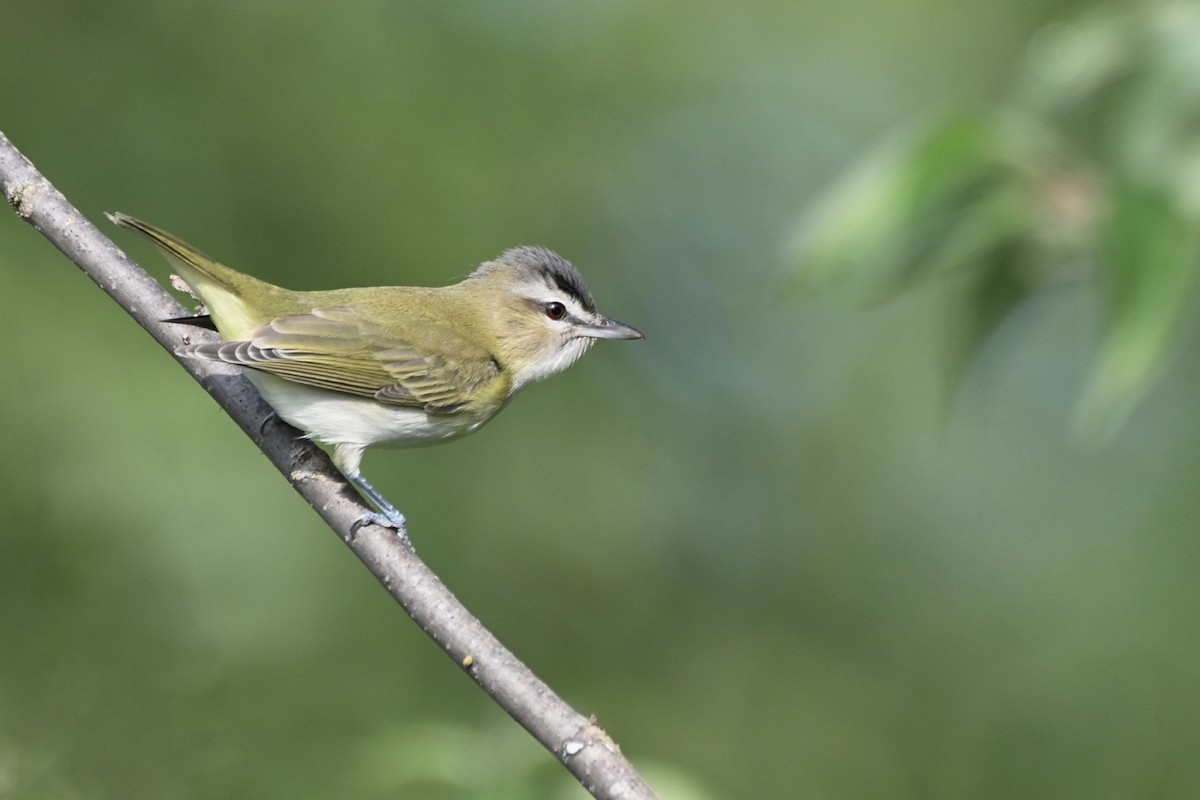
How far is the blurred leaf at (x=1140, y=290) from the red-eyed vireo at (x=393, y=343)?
158 cm

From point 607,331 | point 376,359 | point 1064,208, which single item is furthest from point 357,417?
point 1064,208

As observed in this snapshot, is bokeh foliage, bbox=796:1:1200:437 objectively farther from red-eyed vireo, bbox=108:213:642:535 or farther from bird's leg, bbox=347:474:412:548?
red-eyed vireo, bbox=108:213:642:535

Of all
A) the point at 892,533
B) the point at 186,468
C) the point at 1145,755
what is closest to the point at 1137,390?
the point at 186,468

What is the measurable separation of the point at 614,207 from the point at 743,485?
6.01ft

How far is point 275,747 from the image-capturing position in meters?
4.42

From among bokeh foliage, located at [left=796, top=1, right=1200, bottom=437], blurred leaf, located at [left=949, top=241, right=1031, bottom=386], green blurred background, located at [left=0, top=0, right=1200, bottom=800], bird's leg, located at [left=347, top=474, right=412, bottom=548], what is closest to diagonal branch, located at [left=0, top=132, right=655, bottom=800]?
bird's leg, located at [left=347, top=474, right=412, bottom=548]

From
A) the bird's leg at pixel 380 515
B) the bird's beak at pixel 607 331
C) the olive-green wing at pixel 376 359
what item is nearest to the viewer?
the bird's leg at pixel 380 515

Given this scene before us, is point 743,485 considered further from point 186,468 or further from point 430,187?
point 186,468

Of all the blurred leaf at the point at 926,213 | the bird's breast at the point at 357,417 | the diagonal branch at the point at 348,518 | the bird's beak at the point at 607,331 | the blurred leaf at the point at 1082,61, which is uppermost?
the blurred leaf at the point at 1082,61

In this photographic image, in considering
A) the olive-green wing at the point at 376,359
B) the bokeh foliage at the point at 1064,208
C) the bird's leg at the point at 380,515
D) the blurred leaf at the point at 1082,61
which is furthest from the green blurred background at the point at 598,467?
the olive-green wing at the point at 376,359

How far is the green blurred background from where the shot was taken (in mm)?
4395

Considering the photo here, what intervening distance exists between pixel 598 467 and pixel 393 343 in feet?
8.00

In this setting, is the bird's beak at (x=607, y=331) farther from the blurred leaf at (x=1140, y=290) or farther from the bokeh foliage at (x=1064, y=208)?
the blurred leaf at (x=1140, y=290)

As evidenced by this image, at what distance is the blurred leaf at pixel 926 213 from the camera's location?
8.83 ft
